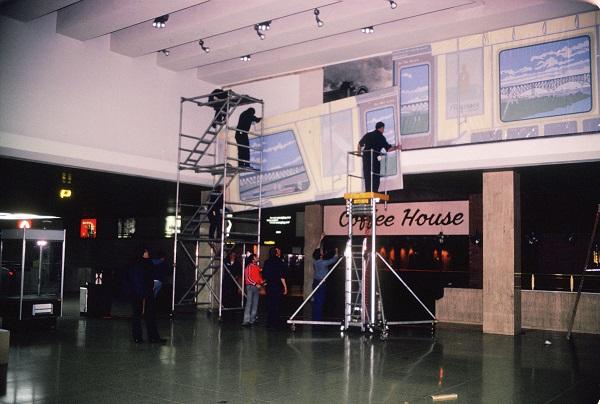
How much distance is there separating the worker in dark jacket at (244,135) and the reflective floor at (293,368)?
510 cm

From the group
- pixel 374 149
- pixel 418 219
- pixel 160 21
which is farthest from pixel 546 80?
pixel 160 21

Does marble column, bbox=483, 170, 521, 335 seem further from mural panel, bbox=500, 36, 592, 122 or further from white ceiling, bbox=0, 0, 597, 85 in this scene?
white ceiling, bbox=0, 0, 597, 85

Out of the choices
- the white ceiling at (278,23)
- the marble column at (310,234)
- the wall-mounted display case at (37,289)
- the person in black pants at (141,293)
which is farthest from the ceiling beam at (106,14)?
the marble column at (310,234)

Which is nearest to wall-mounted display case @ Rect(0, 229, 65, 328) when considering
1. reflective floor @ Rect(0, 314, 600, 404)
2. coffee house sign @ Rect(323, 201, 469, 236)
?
reflective floor @ Rect(0, 314, 600, 404)

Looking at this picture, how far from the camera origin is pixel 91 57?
13.6m

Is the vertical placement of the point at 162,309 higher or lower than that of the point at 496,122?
lower

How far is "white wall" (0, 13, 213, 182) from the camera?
12188 mm

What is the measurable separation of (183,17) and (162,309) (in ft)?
28.3

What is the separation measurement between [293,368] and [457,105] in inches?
287

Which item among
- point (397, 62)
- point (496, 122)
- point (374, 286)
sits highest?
point (397, 62)

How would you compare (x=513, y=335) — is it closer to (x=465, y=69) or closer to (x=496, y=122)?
(x=496, y=122)

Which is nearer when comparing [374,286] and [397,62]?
[374,286]

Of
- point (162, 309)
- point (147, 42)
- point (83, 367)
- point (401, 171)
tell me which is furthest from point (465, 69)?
point (162, 309)

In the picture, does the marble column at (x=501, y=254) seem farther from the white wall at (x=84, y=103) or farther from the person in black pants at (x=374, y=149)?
the white wall at (x=84, y=103)
